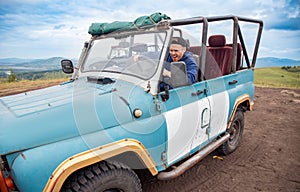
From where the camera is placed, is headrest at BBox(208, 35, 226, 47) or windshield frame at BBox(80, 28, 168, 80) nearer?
windshield frame at BBox(80, 28, 168, 80)

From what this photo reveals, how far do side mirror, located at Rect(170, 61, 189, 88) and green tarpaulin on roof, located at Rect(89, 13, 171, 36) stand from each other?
695 mm

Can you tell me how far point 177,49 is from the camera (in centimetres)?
292

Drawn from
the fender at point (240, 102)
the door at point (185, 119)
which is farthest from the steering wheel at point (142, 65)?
the fender at point (240, 102)

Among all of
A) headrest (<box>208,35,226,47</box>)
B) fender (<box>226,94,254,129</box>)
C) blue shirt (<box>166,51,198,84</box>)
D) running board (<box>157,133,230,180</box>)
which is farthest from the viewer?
headrest (<box>208,35,226,47</box>)

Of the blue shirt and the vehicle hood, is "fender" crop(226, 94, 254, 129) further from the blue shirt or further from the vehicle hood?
the vehicle hood

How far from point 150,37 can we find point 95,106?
1.25 meters

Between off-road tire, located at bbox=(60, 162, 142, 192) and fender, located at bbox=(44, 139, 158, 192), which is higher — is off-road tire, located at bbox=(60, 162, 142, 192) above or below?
below

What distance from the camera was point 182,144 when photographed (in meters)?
2.65

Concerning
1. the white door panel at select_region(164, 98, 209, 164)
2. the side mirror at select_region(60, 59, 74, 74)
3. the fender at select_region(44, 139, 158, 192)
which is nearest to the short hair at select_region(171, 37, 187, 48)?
the white door panel at select_region(164, 98, 209, 164)

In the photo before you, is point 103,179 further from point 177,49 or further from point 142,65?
point 177,49

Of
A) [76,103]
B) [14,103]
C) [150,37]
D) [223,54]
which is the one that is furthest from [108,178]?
[223,54]

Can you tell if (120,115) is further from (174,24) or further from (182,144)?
(174,24)

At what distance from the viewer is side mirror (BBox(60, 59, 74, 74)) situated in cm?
331

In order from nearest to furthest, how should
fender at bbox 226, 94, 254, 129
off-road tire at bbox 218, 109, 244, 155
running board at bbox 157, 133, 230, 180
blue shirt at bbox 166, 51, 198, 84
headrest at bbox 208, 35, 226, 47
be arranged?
running board at bbox 157, 133, 230, 180 → blue shirt at bbox 166, 51, 198, 84 → fender at bbox 226, 94, 254, 129 → off-road tire at bbox 218, 109, 244, 155 → headrest at bbox 208, 35, 226, 47
